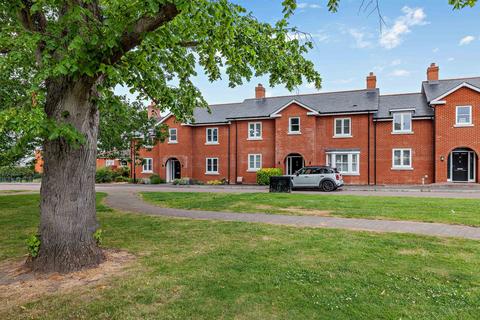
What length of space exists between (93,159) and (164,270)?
2.58 metres

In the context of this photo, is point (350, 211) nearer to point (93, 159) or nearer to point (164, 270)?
point (164, 270)

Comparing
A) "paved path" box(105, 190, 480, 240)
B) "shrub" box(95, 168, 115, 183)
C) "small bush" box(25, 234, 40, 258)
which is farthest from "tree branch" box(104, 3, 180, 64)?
"shrub" box(95, 168, 115, 183)

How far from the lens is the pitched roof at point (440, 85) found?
26.9m

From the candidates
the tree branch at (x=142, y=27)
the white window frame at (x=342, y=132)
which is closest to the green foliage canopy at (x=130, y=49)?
the tree branch at (x=142, y=27)

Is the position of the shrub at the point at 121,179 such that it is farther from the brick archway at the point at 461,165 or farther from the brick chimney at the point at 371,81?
the brick archway at the point at 461,165

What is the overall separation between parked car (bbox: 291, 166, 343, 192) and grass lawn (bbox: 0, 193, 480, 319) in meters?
15.3

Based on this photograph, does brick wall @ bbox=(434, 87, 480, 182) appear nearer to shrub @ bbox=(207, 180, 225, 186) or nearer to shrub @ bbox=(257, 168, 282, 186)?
shrub @ bbox=(257, 168, 282, 186)

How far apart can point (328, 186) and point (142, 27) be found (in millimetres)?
20162

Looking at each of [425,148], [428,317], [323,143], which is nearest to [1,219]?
[428,317]

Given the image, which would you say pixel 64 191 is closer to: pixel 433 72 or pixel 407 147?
pixel 407 147

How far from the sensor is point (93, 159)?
6547 millimetres

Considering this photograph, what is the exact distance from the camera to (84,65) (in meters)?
5.05

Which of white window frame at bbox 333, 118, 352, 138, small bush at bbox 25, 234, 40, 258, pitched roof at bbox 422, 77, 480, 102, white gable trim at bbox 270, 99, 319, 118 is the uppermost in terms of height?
pitched roof at bbox 422, 77, 480, 102

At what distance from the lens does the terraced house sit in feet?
83.8
